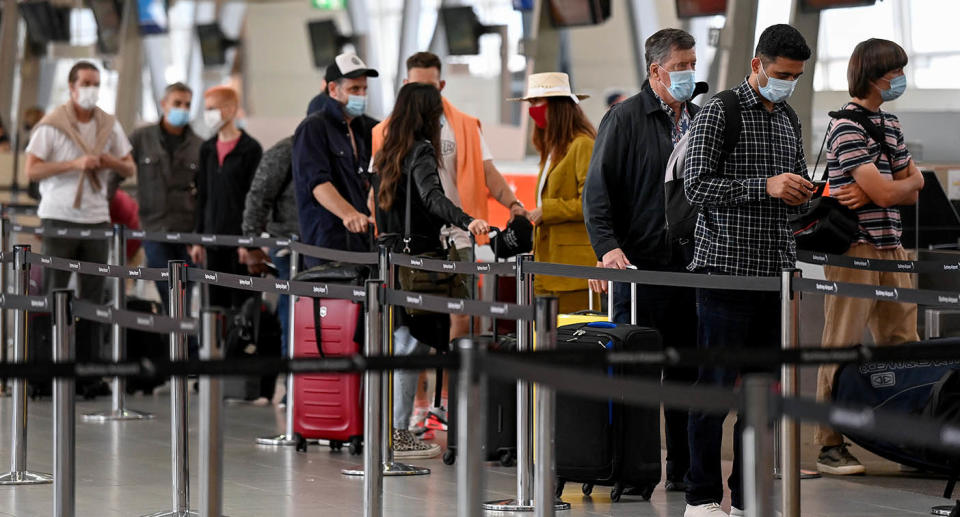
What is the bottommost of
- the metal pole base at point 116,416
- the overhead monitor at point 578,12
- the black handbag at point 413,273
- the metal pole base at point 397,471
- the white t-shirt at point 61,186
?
the metal pole base at point 397,471

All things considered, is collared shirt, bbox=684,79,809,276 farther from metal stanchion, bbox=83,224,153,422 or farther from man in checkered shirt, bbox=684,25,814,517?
metal stanchion, bbox=83,224,153,422

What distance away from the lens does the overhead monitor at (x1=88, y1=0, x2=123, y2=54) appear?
20.6m

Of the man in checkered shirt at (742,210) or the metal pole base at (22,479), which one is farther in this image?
the metal pole base at (22,479)

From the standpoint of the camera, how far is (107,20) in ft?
68.0

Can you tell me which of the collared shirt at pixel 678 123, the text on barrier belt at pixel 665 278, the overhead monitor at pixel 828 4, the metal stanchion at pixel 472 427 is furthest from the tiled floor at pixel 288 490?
the overhead monitor at pixel 828 4

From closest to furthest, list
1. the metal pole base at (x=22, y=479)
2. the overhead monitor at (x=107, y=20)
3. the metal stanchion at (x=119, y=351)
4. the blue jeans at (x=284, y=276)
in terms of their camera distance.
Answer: the metal pole base at (x=22, y=479) < the metal stanchion at (x=119, y=351) < the blue jeans at (x=284, y=276) < the overhead monitor at (x=107, y=20)

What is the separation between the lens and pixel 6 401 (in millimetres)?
9352

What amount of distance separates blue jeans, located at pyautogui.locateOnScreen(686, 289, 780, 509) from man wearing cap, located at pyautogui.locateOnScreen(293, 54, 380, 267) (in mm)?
2471

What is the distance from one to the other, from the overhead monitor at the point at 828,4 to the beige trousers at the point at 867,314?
107 inches

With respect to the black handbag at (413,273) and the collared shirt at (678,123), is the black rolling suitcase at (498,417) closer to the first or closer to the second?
the black handbag at (413,273)

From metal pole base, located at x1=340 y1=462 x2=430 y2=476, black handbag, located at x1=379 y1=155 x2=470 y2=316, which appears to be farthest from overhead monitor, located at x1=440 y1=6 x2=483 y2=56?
metal pole base, located at x1=340 y1=462 x2=430 y2=476

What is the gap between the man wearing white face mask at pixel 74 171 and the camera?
9.39 meters

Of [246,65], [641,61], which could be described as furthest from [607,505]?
[246,65]

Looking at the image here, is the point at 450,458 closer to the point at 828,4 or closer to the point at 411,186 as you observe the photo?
the point at 411,186
